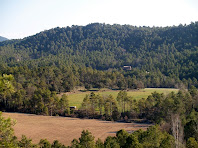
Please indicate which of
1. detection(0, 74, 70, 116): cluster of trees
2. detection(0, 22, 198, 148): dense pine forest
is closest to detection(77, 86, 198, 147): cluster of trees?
detection(0, 22, 198, 148): dense pine forest

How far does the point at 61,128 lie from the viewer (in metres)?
38.2

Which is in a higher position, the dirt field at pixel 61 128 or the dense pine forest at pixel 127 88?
the dense pine forest at pixel 127 88

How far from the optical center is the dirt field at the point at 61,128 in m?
33.2

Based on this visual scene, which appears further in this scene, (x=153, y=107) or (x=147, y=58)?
(x=147, y=58)

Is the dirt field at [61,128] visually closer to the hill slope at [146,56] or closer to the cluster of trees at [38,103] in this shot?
the cluster of trees at [38,103]

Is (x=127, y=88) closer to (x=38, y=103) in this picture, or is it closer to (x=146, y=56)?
(x=38, y=103)

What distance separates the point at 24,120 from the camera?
44.7 metres

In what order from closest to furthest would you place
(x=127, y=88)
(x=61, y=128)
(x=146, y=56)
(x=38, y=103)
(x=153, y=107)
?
(x=61, y=128)
(x=153, y=107)
(x=38, y=103)
(x=127, y=88)
(x=146, y=56)

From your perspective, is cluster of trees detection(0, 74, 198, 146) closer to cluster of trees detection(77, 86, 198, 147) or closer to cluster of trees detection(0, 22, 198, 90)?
cluster of trees detection(77, 86, 198, 147)

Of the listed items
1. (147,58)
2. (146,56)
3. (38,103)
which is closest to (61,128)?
(38,103)

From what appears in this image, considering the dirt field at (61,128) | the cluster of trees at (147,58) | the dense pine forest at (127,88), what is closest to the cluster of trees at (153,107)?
the dense pine forest at (127,88)

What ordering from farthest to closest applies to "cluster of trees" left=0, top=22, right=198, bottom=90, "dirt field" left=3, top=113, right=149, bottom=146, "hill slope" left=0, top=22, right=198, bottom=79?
1. "hill slope" left=0, top=22, right=198, bottom=79
2. "cluster of trees" left=0, top=22, right=198, bottom=90
3. "dirt field" left=3, top=113, right=149, bottom=146

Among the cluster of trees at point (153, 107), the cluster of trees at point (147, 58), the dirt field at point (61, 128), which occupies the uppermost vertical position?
the cluster of trees at point (147, 58)

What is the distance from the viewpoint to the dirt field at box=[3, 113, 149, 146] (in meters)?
33.2
